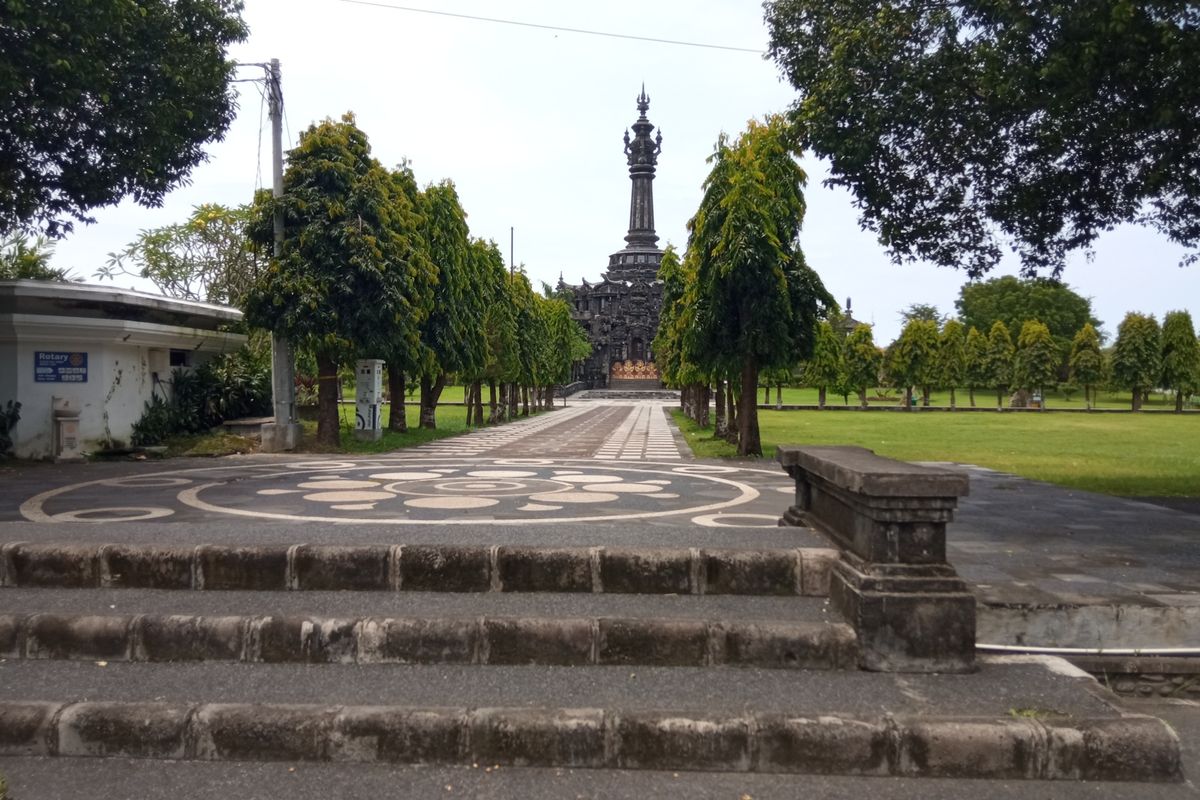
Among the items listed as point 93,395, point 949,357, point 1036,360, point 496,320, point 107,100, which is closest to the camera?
point 107,100

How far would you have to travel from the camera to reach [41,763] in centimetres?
418

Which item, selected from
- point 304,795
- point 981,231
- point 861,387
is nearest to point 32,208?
point 304,795

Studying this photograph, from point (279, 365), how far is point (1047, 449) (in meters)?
20.5

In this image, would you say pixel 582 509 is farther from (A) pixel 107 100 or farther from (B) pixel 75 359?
(B) pixel 75 359

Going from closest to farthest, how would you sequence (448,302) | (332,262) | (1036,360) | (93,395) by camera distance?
(93,395), (332,262), (448,302), (1036,360)

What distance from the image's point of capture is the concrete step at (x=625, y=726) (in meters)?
4.07

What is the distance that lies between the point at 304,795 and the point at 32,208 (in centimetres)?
1362

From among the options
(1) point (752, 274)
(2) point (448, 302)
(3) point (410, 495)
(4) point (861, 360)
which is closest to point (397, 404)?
(2) point (448, 302)

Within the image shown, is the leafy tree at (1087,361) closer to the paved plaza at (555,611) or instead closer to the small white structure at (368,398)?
the small white structure at (368,398)

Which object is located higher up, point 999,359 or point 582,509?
point 999,359

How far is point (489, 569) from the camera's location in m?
5.60

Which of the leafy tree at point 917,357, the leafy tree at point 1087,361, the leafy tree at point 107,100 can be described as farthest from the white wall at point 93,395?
the leafy tree at point 1087,361

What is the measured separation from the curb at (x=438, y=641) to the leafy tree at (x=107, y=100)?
848 centimetres

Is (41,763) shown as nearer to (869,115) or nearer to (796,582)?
(796,582)
